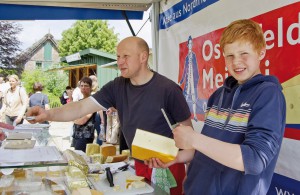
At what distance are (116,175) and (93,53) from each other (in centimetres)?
1468

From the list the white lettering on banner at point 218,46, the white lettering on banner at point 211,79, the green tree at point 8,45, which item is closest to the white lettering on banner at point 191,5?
the white lettering on banner at point 218,46

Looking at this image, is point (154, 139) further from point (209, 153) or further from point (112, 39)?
point (112, 39)

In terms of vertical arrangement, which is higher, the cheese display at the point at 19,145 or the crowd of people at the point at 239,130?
the crowd of people at the point at 239,130

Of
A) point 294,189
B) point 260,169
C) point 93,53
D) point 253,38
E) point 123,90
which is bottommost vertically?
point 294,189

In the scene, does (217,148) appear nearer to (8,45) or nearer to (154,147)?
(154,147)

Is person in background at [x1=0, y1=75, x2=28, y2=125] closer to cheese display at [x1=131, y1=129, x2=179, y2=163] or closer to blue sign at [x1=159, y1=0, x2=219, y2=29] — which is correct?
blue sign at [x1=159, y1=0, x2=219, y2=29]

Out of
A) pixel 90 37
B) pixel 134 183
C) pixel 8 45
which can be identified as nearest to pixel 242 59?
pixel 134 183

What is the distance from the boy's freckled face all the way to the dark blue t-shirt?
105cm

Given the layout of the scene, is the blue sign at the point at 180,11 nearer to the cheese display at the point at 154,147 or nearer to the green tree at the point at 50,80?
the cheese display at the point at 154,147

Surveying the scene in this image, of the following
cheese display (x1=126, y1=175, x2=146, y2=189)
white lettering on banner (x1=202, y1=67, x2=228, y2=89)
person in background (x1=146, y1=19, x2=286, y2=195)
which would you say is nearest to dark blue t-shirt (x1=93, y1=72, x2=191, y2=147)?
white lettering on banner (x1=202, y1=67, x2=228, y2=89)

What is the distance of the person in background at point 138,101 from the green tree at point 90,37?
3043 centimetres

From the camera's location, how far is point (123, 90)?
93.0 inches

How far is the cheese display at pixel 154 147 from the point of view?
1320mm

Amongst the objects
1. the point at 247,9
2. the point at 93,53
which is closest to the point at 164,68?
the point at 247,9
